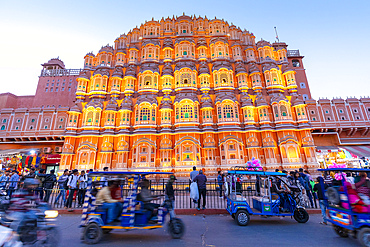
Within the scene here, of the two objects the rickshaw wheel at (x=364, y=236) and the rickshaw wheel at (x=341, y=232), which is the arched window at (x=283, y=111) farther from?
the rickshaw wheel at (x=364, y=236)

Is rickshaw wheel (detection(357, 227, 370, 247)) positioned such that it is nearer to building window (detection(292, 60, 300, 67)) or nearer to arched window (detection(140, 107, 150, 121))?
→ arched window (detection(140, 107, 150, 121))

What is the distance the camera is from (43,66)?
135 feet

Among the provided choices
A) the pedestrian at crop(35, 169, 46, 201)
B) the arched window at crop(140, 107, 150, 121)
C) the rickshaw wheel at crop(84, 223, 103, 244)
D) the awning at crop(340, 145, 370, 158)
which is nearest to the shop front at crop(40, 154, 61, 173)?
the arched window at crop(140, 107, 150, 121)

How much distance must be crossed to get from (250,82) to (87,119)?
23023mm

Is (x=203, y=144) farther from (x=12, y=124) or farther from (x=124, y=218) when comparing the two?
(x=12, y=124)

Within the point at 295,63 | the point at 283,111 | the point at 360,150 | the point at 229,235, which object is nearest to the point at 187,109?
the point at 283,111

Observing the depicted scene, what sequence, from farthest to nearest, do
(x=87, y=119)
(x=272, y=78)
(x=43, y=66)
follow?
(x=43, y=66), (x=272, y=78), (x=87, y=119)

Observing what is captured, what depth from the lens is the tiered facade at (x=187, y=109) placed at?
22.2 meters

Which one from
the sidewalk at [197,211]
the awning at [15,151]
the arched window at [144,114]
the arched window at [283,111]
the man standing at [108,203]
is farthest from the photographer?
the awning at [15,151]

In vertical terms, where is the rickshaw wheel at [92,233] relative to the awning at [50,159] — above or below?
below

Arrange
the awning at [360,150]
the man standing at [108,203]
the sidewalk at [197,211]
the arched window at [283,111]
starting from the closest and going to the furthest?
1. the man standing at [108,203]
2. the sidewalk at [197,211]
3. the arched window at [283,111]
4. the awning at [360,150]

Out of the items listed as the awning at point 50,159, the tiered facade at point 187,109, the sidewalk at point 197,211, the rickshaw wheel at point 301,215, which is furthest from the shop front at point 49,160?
the rickshaw wheel at point 301,215

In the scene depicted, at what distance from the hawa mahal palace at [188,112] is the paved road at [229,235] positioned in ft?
45.1

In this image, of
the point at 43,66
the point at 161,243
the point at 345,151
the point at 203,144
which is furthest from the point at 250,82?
the point at 43,66
